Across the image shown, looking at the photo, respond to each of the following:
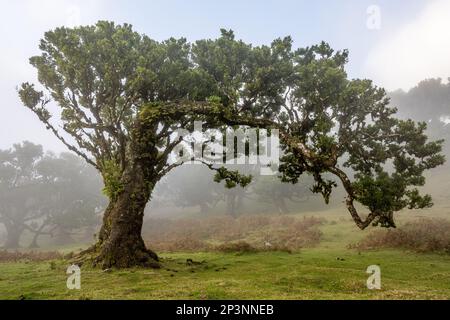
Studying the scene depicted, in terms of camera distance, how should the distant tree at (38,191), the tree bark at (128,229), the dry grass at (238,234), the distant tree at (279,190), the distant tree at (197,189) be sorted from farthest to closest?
the distant tree at (197,189) → the distant tree at (38,191) → the distant tree at (279,190) → the dry grass at (238,234) → the tree bark at (128,229)

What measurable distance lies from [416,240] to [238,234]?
68.5 ft

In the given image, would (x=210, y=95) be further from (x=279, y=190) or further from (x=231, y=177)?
(x=279, y=190)

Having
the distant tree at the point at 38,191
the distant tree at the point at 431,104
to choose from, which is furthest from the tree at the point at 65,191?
the distant tree at the point at 431,104

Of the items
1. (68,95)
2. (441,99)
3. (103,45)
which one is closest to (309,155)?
(103,45)

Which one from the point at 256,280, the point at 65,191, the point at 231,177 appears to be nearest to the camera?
the point at 256,280

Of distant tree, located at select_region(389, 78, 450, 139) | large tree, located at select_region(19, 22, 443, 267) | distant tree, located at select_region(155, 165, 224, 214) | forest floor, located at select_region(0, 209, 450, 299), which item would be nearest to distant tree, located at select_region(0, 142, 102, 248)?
distant tree, located at select_region(155, 165, 224, 214)

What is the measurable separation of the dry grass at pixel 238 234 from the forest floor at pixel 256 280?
703 centimetres

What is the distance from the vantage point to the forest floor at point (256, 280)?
1211 cm

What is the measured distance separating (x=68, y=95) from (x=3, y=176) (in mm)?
58618

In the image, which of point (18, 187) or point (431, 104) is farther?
point (431, 104)

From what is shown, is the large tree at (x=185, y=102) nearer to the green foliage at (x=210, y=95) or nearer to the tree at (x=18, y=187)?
the green foliage at (x=210, y=95)

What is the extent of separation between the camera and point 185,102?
70.8 ft

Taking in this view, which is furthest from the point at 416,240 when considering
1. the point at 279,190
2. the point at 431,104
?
the point at 431,104

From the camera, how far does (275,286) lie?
13.6 m
